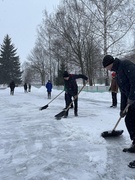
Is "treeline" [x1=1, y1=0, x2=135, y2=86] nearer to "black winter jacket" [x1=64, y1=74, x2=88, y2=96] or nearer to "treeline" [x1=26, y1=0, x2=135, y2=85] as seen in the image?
"treeline" [x1=26, y1=0, x2=135, y2=85]

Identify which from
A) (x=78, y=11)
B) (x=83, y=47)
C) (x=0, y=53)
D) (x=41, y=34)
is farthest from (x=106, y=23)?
(x=0, y=53)

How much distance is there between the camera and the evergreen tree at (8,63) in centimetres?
6087

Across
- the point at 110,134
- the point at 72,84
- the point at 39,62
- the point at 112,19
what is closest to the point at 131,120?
the point at 110,134

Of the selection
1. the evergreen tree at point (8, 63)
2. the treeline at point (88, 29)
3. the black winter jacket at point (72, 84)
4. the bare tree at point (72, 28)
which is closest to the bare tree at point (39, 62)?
the evergreen tree at point (8, 63)

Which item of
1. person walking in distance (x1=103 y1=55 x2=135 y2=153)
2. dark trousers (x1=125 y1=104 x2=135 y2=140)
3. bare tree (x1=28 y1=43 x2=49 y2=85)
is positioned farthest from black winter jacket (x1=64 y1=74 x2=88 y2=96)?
bare tree (x1=28 y1=43 x2=49 y2=85)

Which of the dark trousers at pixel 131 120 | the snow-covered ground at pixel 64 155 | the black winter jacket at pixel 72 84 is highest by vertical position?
the black winter jacket at pixel 72 84

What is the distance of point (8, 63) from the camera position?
61.4 m

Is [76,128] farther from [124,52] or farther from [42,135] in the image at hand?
[124,52]

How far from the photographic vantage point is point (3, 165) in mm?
3736

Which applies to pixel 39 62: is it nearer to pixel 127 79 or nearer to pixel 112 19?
pixel 112 19

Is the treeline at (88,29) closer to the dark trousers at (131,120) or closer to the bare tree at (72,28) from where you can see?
the bare tree at (72,28)

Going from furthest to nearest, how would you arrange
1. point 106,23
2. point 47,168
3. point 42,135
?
point 106,23, point 42,135, point 47,168

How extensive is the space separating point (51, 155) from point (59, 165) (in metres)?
0.51

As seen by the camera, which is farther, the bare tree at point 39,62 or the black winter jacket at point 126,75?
the bare tree at point 39,62
